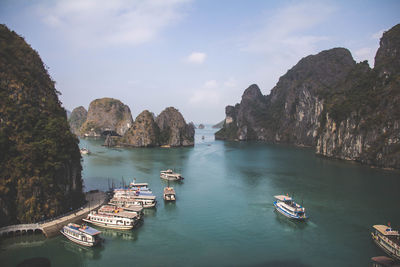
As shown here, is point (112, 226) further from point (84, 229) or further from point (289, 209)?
point (289, 209)

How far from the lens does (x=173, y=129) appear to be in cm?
16488

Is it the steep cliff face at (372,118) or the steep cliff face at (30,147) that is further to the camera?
the steep cliff face at (372,118)

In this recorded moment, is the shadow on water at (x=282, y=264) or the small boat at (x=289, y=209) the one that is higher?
the small boat at (x=289, y=209)

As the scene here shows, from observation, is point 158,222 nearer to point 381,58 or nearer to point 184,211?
point 184,211

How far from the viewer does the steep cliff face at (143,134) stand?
6033 inches

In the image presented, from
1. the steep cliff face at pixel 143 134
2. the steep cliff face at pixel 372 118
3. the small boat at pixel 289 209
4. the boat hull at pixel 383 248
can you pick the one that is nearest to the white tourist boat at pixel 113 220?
the small boat at pixel 289 209

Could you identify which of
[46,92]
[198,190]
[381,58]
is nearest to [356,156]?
[381,58]

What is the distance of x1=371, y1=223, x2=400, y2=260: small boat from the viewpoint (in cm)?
3050

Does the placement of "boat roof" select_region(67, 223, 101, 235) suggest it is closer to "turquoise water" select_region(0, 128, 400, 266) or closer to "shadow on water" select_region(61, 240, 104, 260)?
"shadow on water" select_region(61, 240, 104, 260)

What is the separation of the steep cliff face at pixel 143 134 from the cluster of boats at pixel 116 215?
326ft

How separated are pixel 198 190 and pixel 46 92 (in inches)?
1437

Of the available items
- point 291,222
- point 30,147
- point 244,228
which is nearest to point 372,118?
point 291,222

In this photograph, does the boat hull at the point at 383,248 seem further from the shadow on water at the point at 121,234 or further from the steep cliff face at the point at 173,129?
the steep cliff face at the point at 173,129

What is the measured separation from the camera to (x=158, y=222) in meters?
41.7
